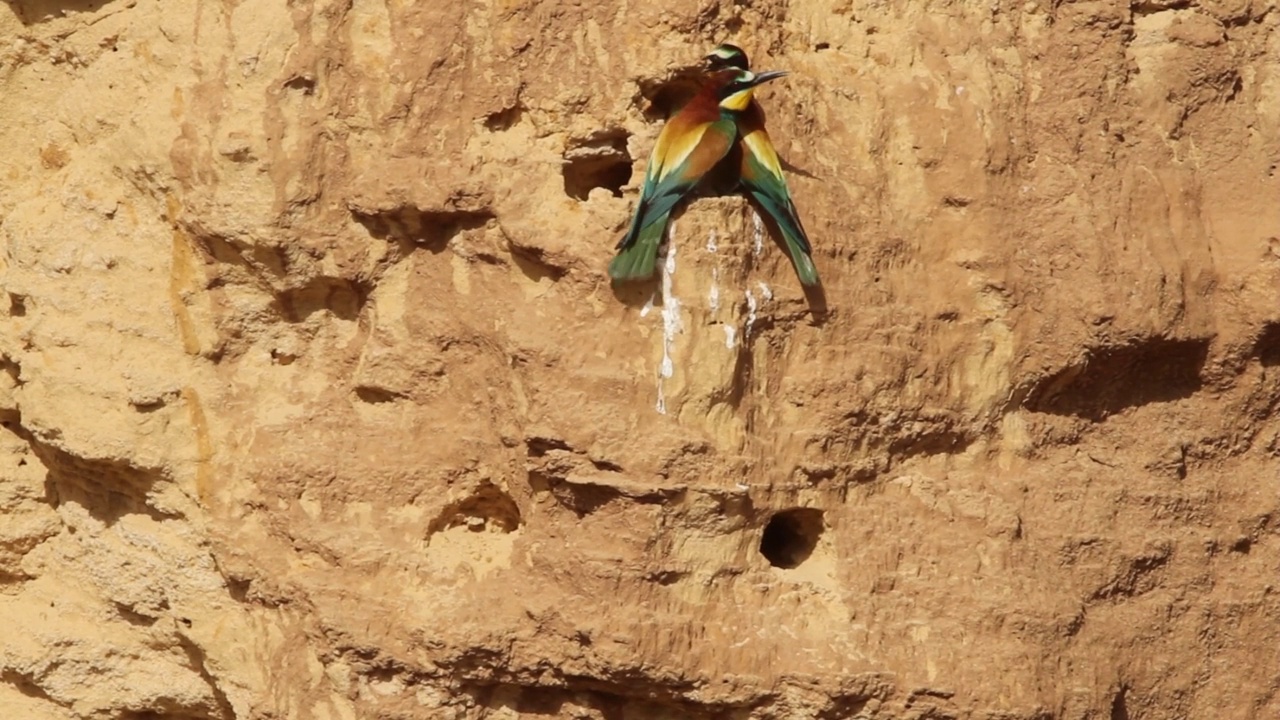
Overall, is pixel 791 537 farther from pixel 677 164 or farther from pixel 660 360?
pixel 677 164

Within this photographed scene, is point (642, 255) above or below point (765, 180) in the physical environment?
below

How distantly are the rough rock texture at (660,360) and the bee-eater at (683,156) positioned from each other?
5cm

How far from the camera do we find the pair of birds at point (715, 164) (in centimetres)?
277

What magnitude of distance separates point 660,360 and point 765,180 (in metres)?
0.34

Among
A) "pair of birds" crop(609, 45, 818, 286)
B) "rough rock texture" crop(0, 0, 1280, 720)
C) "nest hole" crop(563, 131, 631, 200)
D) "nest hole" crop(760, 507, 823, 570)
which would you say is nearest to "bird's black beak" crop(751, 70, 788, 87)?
"pair of birds" crop(609, 45, 818, 286)

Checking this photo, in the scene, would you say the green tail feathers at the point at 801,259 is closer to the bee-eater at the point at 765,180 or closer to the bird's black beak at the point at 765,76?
the bee-eater at the point at 765,180

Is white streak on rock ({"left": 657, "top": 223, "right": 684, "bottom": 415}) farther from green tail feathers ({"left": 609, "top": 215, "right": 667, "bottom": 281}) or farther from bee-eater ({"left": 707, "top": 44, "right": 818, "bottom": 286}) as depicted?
bee-eater ({"left": 707, "top": 44, "right": 818, "bottom": 286})

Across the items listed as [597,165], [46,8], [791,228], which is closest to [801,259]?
[791,228]

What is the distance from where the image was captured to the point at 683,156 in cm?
279

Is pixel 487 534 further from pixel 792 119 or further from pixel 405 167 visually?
pixel 792 119

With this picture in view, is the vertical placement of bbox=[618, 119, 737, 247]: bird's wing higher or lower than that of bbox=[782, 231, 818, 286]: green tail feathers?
higher

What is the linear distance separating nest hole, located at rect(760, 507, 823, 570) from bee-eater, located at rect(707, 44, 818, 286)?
40cm

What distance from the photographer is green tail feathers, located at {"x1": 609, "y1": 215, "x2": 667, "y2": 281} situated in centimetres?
276

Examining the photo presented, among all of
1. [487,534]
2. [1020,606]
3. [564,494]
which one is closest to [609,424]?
[564,494]
